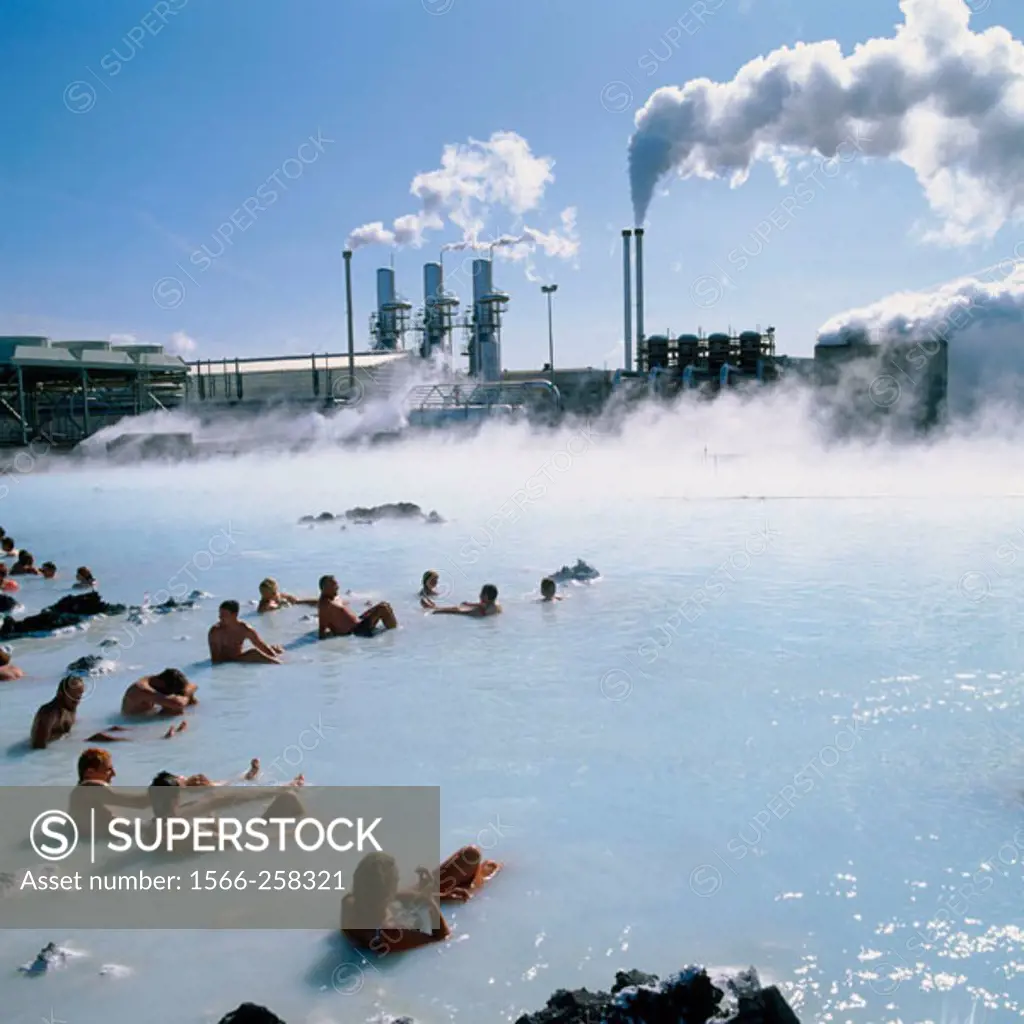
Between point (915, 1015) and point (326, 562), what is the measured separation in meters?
11.0

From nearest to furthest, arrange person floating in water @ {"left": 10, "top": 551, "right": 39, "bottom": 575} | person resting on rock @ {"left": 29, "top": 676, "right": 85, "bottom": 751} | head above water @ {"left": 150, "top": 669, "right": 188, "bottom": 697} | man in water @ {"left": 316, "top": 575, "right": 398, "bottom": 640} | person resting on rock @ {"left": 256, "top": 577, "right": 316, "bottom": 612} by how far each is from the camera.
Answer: person resting on rock @ {"left": 29, "top": 676, "right": 85, "bottom": 751}
head above water @ {"left": 150, "top": 669, "right": 188, "bottom": 697}
man in water @ {"left": 316, "top": 575, "right": 398, "bottom": 640}
person resting on rock @ {"left": 256, "top": 577, "right": 316, "bottom": 612}
person floating in water @ {"left": 10, "top": 551, "right": 39, "bottom": 575}

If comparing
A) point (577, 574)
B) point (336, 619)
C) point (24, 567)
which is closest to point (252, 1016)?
point (336, 619)

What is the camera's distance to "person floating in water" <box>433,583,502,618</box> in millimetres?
9836

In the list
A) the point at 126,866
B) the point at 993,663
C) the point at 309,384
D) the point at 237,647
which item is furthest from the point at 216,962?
the point at 309,384

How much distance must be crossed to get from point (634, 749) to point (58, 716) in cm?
383

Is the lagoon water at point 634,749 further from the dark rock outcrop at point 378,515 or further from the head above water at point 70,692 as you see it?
the dark rock outcrop at point 378,515

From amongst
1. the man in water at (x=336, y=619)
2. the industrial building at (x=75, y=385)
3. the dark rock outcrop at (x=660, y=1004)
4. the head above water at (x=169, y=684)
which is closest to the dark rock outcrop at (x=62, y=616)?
the man in water at (x=336, y=619)

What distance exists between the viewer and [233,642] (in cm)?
834

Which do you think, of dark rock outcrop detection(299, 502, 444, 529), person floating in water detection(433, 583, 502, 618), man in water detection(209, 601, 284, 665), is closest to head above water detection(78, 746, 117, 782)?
man in water detection(209, 601, 284, 665)

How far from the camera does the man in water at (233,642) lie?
27.3ft

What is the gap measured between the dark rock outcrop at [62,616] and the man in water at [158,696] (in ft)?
10.8

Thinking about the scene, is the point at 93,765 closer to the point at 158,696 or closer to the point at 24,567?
the point at 158,696

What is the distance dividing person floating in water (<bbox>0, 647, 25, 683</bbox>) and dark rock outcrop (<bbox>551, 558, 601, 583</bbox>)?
5.77m

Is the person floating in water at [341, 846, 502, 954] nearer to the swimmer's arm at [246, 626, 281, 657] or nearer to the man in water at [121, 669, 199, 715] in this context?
the man in water at [121, 669, 199, 715]
